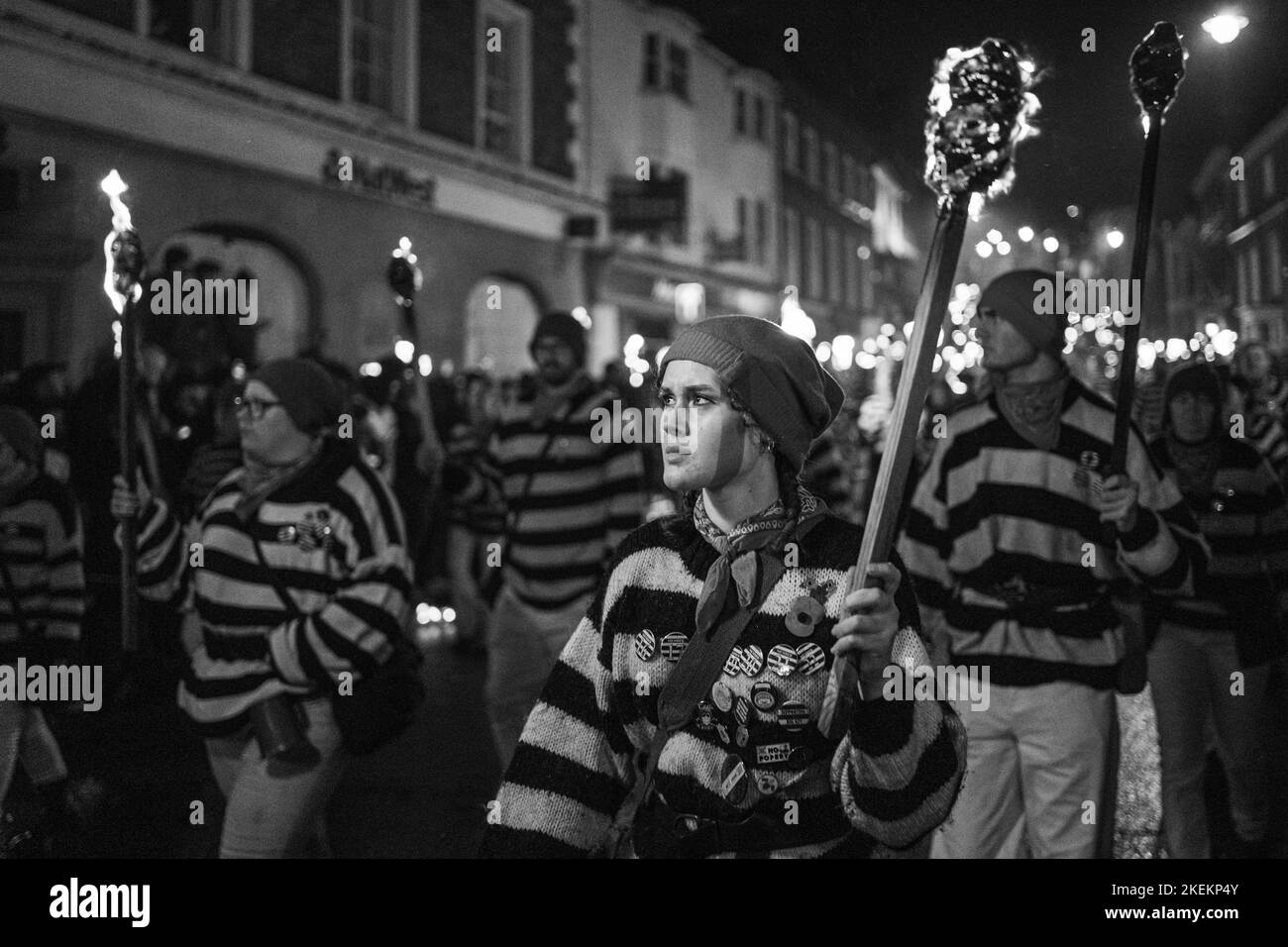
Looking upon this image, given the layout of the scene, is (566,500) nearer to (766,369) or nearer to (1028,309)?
(1028,309)

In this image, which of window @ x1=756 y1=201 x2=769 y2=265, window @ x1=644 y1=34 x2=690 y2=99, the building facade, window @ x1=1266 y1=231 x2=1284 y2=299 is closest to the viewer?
window @ x1=1266 y1=231 x2=1284 y2=299

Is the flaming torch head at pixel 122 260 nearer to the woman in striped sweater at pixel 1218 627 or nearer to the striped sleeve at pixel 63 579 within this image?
the striped sleeve at pixel 63 579

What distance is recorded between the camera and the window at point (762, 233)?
99.8 feet

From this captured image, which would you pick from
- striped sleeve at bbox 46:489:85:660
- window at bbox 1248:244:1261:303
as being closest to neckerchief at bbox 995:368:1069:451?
striped sleeve at bbox 46:489:85:660

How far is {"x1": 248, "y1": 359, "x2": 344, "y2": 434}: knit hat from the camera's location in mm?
3748

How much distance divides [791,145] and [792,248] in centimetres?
278

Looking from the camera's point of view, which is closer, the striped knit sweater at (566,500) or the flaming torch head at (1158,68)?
the flaming torch head at (1158,68)

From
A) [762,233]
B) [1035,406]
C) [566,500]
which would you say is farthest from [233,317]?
[762,233]

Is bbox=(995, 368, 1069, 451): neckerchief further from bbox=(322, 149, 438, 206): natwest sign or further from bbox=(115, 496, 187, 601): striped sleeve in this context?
bbox=(322, 149, 438, 206): natwest sign

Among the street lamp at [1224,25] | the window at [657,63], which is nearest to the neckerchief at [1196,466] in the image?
the street lamp at [1224,25]

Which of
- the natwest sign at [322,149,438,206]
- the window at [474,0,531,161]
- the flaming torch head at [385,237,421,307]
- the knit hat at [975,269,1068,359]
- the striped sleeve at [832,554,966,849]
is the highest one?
the window at [474,0,531,161]

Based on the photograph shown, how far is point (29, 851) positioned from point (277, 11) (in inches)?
448

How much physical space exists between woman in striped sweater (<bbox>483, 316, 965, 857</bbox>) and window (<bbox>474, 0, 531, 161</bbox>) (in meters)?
16.0

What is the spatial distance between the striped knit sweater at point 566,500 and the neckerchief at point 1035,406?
84.3 inches
